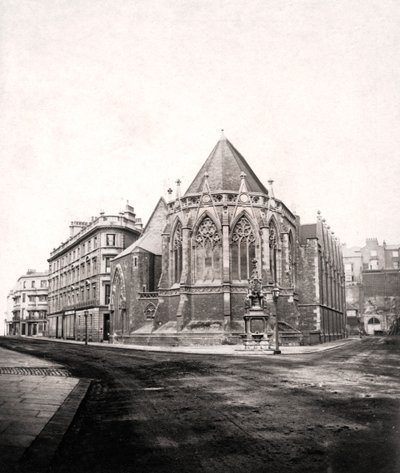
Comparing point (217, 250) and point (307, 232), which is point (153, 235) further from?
point (307, 232)

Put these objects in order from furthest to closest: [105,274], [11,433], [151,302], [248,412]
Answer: [105,274], [151,302], [248,412], [11,433]

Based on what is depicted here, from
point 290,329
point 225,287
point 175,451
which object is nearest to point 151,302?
point 225,287

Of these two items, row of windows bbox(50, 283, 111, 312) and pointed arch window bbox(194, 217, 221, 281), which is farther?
row of windows bbox(50, 283, 111, 312)

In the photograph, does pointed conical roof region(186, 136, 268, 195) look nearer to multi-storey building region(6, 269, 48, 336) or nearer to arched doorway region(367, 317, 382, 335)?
arched doorway region(367, 317, 382, 335)

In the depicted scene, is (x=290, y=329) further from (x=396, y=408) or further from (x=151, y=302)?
(x=396, y=408)

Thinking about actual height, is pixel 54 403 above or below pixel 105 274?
below

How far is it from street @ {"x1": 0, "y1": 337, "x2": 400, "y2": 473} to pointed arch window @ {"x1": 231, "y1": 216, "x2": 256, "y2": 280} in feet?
77.2

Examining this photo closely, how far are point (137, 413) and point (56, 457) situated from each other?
253 centimetres

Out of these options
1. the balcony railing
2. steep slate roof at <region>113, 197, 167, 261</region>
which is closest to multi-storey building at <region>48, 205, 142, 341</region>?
steep slate roof at <region>113, 197, 167, 261</region>

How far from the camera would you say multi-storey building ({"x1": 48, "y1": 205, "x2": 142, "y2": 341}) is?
165 feet

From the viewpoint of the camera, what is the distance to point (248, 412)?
7.42 m

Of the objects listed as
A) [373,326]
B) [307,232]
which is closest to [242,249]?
[307,232]

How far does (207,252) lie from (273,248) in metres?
5.24

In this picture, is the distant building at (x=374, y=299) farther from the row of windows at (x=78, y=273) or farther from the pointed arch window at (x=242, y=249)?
the pointed arch window at (x=242, y=249)
